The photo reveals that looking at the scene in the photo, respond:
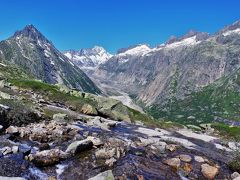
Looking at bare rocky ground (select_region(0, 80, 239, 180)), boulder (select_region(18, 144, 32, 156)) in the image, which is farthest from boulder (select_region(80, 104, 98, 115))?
boulder (select_region(18, 144, 32, 156))

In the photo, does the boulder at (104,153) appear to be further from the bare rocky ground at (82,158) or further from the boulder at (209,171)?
the boulder at (209,171)

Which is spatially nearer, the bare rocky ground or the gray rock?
the bare rocky ground

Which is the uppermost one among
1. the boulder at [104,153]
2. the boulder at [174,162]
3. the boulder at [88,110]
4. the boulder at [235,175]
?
the boulder at [88,110]

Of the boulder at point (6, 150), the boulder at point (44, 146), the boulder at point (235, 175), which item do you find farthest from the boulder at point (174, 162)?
the boulder at point (6, 150)

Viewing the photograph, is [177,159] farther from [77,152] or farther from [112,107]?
[112,107]

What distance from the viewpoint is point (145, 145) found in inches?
1871

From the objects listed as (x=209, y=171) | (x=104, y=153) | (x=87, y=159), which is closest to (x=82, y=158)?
(x=87, y=159)

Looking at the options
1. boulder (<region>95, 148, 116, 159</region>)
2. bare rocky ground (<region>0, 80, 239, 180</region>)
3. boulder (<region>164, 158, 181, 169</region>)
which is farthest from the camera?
boulder (<region>164, 158, 181, 169</region>)

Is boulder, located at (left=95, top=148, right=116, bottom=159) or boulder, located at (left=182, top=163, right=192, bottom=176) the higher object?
boulder, located at (left=95, top=148, right=116, bottom=159)

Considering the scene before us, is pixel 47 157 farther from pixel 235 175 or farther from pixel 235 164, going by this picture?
pixel 235 164

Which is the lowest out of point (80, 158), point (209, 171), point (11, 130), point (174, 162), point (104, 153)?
point (209, 171)

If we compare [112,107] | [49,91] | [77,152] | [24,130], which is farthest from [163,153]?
[49,91]

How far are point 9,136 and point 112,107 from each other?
6601 cm

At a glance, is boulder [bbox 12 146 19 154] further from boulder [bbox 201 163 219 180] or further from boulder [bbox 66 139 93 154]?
boulder [bbox 201 163 219 180]
